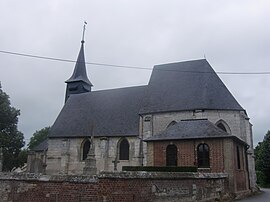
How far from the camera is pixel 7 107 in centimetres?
3030

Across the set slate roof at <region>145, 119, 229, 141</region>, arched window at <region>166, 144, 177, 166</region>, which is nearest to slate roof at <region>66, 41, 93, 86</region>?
slate roof at <region>145, 119, 229, 141</region>

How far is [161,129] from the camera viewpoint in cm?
2377

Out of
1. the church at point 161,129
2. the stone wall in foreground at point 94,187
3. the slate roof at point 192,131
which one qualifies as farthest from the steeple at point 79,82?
the stone wall in foreground at point 94,187

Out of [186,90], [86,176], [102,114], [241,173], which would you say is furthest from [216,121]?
[86,176]

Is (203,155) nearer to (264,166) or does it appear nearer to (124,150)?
(124,150)

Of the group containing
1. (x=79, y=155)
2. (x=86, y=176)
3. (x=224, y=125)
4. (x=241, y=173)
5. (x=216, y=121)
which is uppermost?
(x=216, y=121)

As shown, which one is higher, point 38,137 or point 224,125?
point 38,137

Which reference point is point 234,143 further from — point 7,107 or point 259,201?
point 7,107

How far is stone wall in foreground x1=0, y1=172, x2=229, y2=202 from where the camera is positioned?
8906 mm

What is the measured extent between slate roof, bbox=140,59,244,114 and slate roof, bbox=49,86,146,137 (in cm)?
249

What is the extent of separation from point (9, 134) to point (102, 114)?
32.7 ft

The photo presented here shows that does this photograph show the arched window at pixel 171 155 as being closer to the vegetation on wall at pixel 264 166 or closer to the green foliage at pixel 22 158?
the green foliage at pixel 22 158

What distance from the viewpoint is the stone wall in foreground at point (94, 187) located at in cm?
891

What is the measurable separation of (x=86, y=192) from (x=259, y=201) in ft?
32.0
